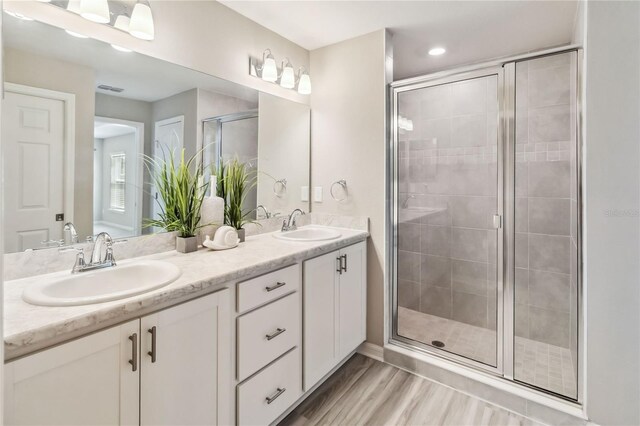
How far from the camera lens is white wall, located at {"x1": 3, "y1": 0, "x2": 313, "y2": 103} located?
140 cm

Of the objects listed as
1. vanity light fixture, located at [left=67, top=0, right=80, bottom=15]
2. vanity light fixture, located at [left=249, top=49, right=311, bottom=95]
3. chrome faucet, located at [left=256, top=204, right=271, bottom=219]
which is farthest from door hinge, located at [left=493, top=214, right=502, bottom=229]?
vanity light fixture, located at [left=67, top=0, right=80, bottom=15]

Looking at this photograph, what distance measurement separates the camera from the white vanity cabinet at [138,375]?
883 mm

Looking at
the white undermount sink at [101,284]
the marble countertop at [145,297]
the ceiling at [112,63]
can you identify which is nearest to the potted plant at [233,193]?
the marble countertop at [145,297]

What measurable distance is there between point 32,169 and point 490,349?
104 inches

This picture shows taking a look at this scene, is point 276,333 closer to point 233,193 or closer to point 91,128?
point 233,193

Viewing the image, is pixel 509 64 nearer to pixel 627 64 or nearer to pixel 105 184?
pixel 627 64

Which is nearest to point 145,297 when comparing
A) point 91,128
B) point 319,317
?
point 91,128

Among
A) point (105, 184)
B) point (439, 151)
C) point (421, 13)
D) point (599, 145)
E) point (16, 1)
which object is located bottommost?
point (105, 184)

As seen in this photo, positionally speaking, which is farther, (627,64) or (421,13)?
(421,13)

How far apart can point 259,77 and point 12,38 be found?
4.27 feet

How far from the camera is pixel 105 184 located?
1552 millimetres

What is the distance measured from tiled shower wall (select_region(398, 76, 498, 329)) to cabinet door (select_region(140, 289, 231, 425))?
1.54m

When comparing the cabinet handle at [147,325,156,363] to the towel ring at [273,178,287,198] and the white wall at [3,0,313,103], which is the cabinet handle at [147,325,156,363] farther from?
the towel ring at [273,178,287,198]

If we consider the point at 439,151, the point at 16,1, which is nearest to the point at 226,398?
the point at 16,1
